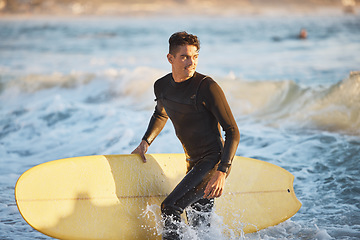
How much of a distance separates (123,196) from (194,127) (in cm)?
84

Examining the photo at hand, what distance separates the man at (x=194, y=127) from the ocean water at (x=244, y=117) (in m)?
0.36

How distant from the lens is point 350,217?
4.00 meters

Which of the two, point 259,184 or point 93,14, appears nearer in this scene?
point 259,184

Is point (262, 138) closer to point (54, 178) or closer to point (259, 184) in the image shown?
point (259, 184)

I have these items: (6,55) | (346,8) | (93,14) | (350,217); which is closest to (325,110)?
(350,217)

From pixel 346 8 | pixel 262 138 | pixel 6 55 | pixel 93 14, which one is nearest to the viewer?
pixel 262 138

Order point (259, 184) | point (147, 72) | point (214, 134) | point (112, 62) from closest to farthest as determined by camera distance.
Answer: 1. point (214, 134)
2. point (259, 184)
3. point (147, 72)
4. point (112, 62)

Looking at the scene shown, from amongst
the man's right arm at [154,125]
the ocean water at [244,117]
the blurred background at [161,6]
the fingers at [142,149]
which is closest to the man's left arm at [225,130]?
the ocean water at [244,117]

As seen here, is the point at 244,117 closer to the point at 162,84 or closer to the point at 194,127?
the point at 162,84

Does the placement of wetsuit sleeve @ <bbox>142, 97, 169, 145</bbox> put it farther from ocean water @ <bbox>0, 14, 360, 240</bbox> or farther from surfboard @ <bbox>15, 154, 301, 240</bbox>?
ocean water @ <bbox>0, 14, 360, 240</bbox>

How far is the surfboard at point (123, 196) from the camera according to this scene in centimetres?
302

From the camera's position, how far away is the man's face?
2.72m

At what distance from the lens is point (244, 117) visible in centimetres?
873

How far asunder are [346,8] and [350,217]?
157 feet
